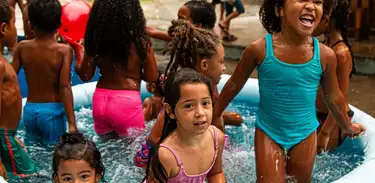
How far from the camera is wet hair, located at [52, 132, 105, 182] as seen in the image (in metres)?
2.55

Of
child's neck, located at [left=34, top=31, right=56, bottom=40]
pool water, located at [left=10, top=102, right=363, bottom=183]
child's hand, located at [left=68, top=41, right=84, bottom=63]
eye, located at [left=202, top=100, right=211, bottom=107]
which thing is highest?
child's neck, located at [left=34, top=31, right=56, bottom=40]

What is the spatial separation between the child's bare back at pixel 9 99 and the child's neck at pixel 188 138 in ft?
4.23

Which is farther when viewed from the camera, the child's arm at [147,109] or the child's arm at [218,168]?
the child's arm at [147,109]

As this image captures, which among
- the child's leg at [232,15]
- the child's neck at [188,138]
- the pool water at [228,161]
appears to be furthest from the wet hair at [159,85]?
the child's leg at [232,15]

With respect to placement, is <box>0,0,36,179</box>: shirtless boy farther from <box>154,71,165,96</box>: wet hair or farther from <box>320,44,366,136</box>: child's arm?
<box>320,44,366,136</box>: child's arm

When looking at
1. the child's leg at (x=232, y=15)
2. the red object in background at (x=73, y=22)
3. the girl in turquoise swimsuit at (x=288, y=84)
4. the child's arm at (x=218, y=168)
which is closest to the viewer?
the child's arm at (x=218, y=168)

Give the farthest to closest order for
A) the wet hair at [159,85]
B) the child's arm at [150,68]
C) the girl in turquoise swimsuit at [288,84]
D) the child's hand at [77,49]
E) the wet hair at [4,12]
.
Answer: the child's hand at [77,49]
the wet hair at [159,85]
the child's arm at [150,68]
the wet hair at [4,12]
the girl in turquoise swimsuit at [288,84]

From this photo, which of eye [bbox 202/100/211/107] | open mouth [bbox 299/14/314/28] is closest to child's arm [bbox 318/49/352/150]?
open mouth [bbox 299/14/314/28]

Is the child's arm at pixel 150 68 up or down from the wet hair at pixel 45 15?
down

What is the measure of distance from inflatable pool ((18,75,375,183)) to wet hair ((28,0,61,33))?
1118 mm

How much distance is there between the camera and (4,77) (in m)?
3.39

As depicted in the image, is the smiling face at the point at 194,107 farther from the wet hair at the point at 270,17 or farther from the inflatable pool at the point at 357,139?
the inflatable pool at the point at 357,139

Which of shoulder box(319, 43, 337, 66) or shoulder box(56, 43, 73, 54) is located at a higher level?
shoulder box(319, 43, 337, 66)

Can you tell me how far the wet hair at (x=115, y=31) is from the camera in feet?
12.3
